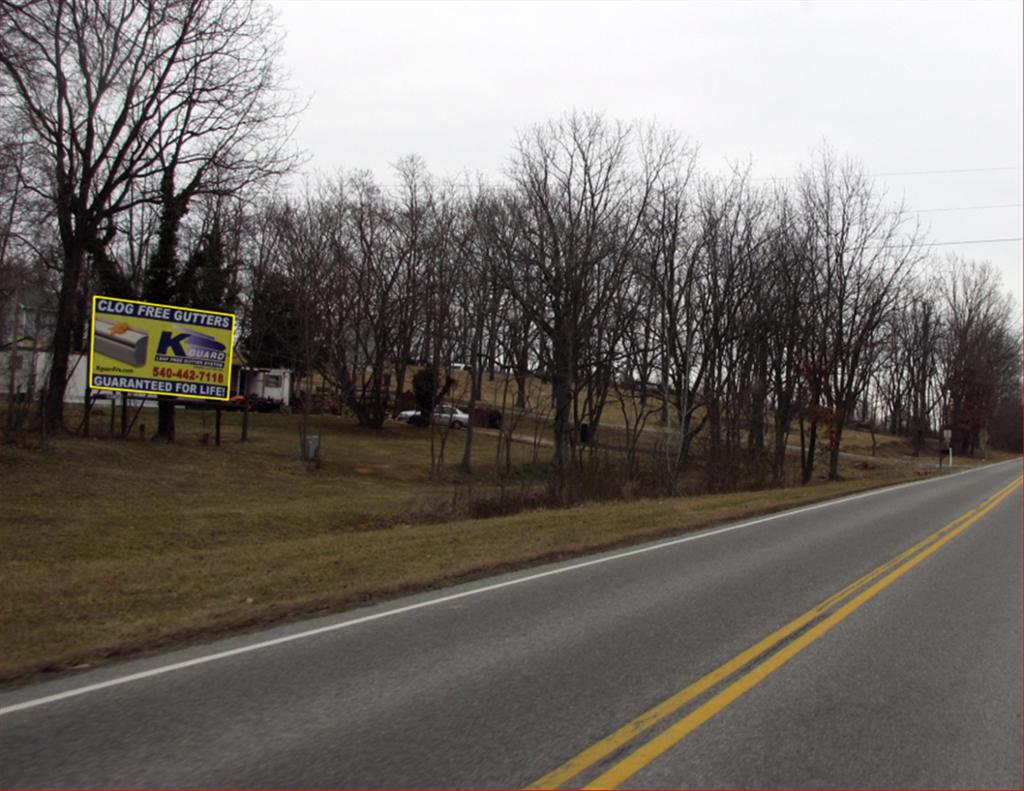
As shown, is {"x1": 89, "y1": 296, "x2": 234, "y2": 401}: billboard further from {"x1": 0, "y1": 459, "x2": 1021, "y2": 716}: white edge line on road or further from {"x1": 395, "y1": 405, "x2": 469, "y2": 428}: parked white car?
{"x1": 395, "y1": 405, "x2": 469, "y2": 428}: parked white car

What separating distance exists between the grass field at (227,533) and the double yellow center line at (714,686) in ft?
14.8

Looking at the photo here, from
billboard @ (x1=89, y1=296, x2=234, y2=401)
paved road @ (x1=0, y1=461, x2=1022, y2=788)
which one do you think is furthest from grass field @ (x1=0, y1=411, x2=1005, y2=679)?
billboard @ (x1=89, y1=296, x2=234, y2=401)

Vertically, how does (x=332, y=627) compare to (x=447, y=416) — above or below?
below

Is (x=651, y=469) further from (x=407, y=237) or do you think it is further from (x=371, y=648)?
(x=407, y=237)

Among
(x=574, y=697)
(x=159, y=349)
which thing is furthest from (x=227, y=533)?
(x=574, y=697)

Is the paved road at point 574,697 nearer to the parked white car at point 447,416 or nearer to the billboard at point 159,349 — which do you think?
the billboard at point 159,349

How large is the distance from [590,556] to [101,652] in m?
7.72

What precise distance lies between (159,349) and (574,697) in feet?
101

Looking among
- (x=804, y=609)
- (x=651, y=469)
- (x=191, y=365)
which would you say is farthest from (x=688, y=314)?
(x=804, y=609)

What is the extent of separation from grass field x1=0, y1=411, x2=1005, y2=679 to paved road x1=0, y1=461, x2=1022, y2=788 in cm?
111

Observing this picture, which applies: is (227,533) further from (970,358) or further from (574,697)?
(970,358)

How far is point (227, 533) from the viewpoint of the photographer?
71.5 feet

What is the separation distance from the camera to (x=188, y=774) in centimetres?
498

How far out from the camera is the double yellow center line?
198 inches
